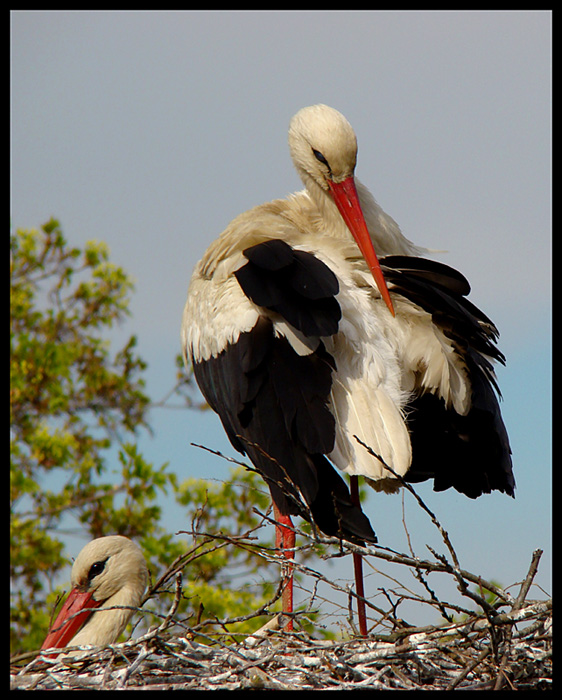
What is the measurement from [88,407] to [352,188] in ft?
10.3

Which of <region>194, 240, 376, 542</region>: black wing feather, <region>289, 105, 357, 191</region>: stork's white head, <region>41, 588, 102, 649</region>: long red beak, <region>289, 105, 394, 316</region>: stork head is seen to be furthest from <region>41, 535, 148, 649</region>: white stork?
<region>289, 105, 357, 191</region>: stork's white head

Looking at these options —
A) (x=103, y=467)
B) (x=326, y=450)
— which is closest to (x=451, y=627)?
(x=326, y=450)

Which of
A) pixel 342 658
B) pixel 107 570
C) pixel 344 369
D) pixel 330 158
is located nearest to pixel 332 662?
pixel 342 658

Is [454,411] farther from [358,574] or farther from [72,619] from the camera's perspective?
[72,619]

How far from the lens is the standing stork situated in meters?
2.82

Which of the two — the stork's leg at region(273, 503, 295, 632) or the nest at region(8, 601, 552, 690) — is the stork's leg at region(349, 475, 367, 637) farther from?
the nest at region(8, 601, 552, 690)

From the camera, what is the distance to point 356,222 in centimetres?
341

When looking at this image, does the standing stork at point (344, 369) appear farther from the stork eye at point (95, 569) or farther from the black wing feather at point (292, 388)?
the stork eye at point (95, 569)

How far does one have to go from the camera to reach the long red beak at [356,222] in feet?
9.87

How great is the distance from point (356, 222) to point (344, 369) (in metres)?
0.70

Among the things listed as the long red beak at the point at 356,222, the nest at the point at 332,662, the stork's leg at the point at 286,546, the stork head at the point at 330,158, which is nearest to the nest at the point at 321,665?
the nest at the point at 332,662

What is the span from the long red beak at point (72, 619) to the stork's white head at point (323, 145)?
1.86 meters

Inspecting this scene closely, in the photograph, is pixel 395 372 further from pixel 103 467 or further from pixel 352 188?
pixel 103 467

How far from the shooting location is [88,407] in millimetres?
6059
